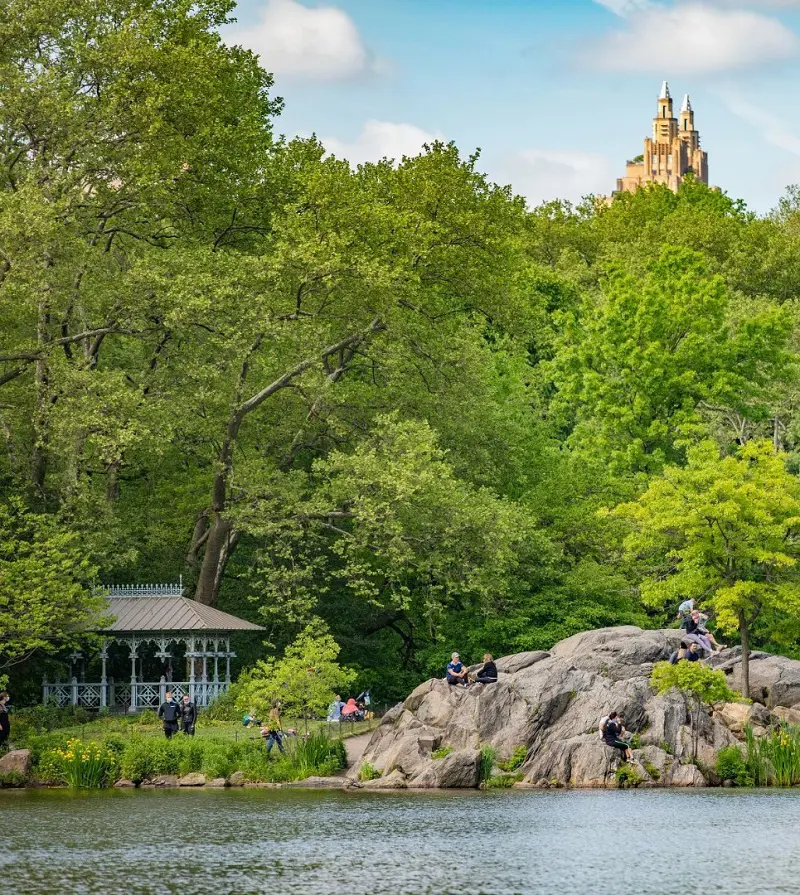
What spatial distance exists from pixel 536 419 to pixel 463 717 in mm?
25098

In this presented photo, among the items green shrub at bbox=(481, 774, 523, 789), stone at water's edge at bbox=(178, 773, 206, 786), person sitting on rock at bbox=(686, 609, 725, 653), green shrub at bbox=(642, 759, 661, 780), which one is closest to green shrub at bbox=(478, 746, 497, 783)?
green shrub at bbox=(481, 774, 523, 789)

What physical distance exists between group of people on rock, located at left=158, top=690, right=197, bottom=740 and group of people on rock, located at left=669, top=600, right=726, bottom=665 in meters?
12.5

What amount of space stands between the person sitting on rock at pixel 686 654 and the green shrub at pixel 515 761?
5.02m

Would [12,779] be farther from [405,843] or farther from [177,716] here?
[405,843]

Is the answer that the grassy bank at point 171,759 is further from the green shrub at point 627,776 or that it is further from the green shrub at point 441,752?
the green shrub at point 627,776

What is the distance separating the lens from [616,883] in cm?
2017

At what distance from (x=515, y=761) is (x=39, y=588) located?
13527mm

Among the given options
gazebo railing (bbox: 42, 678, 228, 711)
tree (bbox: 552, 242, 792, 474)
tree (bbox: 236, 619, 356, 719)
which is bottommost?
gazebo railing (bbox: 42, 678, 228, 711)

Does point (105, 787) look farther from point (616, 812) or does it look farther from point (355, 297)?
point (355, 297)

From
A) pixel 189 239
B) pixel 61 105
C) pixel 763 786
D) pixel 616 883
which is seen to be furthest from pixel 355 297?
pixel 616 883

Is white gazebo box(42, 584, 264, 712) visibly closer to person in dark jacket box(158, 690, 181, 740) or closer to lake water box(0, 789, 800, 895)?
person in dark jacket box(158, 690, 181, 740)

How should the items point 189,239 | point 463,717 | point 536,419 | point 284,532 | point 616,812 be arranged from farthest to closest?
point 536,419, point 189,239, point 284,532, point 463,717, point 616,812

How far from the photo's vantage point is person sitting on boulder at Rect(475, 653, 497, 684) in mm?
38188

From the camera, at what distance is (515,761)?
116 ft
